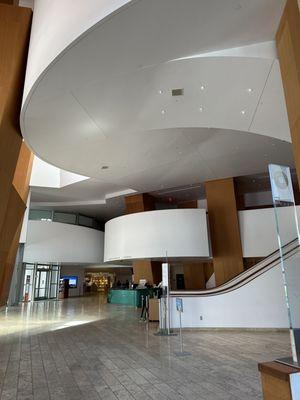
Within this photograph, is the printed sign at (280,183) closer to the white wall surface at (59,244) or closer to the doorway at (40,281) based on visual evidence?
the white wall surface at (59,244)

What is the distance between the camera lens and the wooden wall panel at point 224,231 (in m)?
13.4

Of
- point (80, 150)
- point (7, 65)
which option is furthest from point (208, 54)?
point (80, 150)

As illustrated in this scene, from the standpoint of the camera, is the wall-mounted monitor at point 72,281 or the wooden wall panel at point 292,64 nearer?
the wooden wall panel at point 292,64

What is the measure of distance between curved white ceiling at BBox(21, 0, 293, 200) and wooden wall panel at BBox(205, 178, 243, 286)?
4.83 m

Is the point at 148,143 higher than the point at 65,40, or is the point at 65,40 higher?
the point at 148,143

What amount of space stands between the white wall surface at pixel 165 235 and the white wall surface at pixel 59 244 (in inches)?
322

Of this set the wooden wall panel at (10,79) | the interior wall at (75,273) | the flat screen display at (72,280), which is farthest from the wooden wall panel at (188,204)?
the flat screen display at (72,280)

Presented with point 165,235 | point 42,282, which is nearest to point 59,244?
point 42,282

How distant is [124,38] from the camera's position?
457cm

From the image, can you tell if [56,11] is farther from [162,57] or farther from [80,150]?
[80,150]

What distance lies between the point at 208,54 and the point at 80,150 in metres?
5.26

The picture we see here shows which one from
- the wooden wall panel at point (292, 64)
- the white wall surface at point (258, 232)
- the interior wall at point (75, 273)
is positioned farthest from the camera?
the interior wall at point (75, 273)

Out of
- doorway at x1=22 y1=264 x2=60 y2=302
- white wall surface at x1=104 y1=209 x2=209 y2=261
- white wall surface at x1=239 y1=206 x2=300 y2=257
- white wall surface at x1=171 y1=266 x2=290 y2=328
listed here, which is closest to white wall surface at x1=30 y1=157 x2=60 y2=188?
white wall surface at x1=104 y1=209 x2=209 y2=261

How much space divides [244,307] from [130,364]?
197 inches
